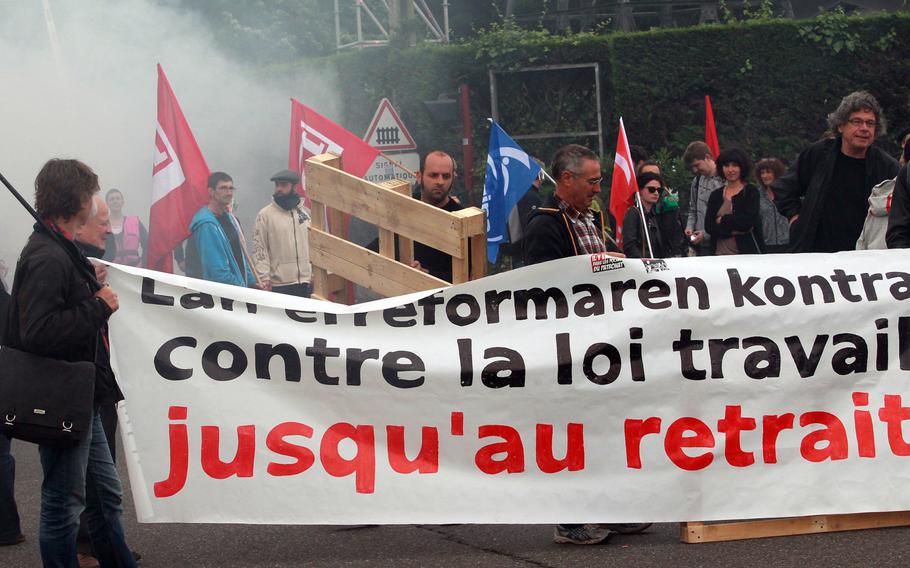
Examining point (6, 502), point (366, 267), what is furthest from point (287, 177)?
point (6, 502)

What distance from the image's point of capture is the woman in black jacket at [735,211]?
32.9 ft

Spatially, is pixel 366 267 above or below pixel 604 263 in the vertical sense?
below

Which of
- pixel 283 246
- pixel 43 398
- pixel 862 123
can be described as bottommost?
pixel 283 246

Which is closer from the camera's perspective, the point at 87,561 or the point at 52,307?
the point at 52,307

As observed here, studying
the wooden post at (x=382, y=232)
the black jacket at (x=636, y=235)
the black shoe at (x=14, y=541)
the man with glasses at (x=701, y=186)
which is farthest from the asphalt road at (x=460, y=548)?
the man with glasses at (x=701, y=186)

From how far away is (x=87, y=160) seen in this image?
711 inches

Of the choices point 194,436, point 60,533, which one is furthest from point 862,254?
point 60,533

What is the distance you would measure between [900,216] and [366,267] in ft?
8.71

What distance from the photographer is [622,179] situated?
26.8ft

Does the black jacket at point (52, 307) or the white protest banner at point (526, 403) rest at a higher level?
the black jacket at point (52, 307)

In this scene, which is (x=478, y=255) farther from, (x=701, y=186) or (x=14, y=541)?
(x=701, y=186)

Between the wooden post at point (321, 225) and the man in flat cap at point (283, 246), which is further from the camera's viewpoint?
the man in flat cap at point (283, 246)

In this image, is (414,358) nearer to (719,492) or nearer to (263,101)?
(719,492)

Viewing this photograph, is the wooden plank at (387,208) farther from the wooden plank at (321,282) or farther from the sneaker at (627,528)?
the sneaker at (627,528)
